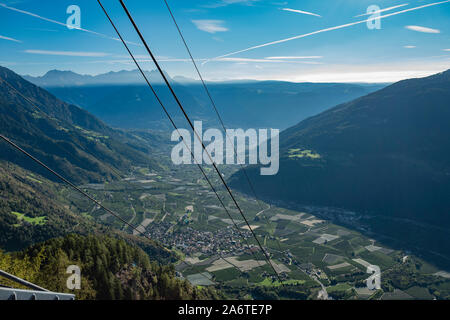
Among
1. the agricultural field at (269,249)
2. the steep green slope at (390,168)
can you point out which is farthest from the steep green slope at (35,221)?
the steep green slope at (390,168)

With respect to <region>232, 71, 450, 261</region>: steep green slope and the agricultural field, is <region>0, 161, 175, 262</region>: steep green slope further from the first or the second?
<region>232, 71, 450, 261</region>: steep green slope

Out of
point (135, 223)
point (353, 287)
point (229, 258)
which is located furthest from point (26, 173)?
point (353, 287)

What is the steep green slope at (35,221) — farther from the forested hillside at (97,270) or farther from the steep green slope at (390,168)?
the steep green slope at (390,168)

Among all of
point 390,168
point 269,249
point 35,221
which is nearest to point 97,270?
point 269,249

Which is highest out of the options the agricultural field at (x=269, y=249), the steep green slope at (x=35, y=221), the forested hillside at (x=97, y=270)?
the forested hillside at (x=97, y=270)

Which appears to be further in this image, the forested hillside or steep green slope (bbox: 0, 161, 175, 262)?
steep green slope (bbox: 0, 161, 175, 262)

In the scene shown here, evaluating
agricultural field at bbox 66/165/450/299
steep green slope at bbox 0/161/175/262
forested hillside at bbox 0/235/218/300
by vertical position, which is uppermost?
forested hillside at bbox 0/235/218/300

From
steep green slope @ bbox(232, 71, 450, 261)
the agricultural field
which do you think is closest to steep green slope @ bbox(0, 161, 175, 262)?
the agricultural field

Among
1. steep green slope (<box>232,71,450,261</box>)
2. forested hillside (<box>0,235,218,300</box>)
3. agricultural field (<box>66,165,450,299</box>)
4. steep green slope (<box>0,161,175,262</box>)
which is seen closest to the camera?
forested hillside (<box>0,235,218,300</box>)

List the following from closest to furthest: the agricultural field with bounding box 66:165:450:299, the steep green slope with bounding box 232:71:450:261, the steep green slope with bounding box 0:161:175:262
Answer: the agricultural field with bounding box 66:165:450:299
the steep green slope with bounding box 0:161:175:262
the steep green slope with bounding box 232:71:450:261

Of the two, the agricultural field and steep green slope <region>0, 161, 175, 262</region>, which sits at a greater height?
steep green slope <region>0, 161, 175, 262</region>

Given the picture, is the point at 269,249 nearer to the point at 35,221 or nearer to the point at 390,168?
the point at 35,221

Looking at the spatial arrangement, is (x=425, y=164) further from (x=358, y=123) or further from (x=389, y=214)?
(x=358, y=123)
